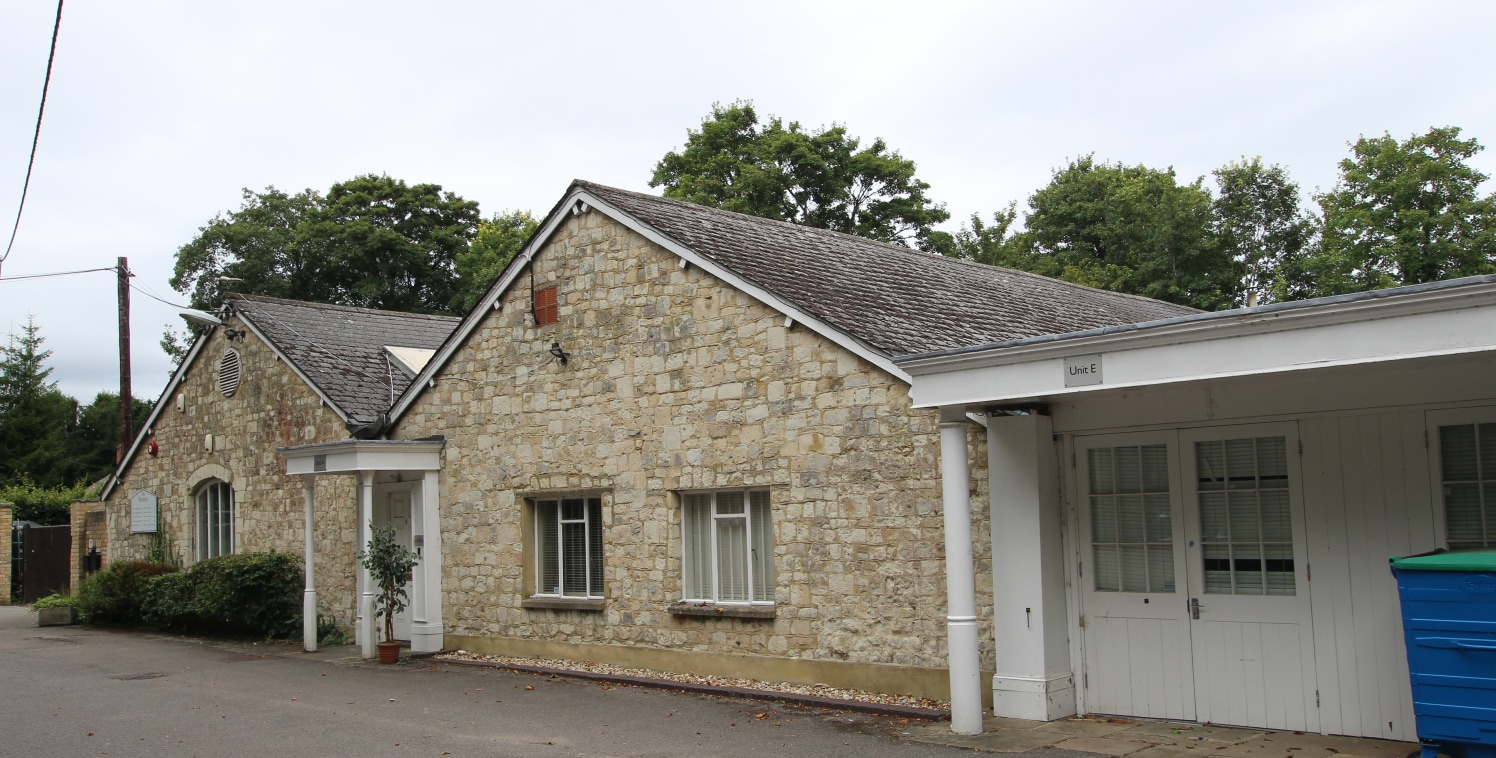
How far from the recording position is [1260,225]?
3269cm

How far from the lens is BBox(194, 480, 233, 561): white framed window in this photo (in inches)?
788

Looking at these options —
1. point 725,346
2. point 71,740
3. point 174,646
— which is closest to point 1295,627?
point 725,346

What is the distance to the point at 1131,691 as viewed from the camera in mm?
9305

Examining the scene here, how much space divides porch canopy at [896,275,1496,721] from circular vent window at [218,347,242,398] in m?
13.9

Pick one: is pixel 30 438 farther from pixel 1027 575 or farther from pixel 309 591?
pixel 1027 575

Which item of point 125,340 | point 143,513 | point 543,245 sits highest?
point 125,340

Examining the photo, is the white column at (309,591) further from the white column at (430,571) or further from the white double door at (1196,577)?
the white double door at (1196,577)

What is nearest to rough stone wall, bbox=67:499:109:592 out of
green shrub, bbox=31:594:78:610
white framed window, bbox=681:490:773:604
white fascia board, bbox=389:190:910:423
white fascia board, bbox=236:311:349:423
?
green shrub, bbox=31:594:78:610

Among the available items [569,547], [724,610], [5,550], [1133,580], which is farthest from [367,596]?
[5,550]

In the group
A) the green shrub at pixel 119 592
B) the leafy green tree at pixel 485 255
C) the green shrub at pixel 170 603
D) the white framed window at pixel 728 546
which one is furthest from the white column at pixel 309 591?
the leafy green tree at pixel 485 255

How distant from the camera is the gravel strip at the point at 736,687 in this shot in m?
10.0

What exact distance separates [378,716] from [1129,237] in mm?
28841

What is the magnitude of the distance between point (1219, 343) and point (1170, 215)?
85.1ft

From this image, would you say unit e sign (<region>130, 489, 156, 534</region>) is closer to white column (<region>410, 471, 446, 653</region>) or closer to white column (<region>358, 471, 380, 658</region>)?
white column (<region>358, 471, 380, 658</region>)
